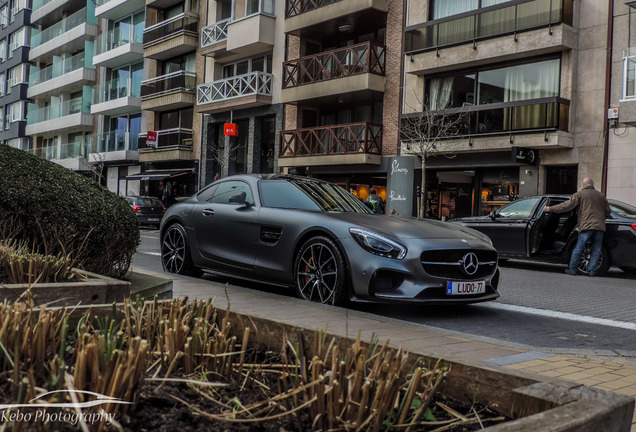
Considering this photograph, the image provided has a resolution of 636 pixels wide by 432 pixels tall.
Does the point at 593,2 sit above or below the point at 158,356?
above

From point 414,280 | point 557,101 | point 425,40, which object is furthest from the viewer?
point 425,40

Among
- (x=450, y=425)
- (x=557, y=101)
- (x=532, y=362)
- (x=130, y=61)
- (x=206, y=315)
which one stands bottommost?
(x=532, y=362)

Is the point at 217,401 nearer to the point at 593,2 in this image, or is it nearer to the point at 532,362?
the point at 532,362

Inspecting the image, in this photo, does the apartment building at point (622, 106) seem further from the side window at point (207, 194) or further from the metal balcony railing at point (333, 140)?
the side window at point (207, 194)

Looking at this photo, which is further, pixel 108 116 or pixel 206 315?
pixel 108 116

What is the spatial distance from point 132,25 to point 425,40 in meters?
24.0

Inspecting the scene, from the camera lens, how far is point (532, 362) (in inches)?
169

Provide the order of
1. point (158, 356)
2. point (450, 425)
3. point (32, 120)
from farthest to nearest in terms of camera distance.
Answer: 1. point (32, 120)
2. point (158, 356)
3. point (450, 425)

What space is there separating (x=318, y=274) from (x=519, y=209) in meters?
8.07

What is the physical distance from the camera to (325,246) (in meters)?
6.73

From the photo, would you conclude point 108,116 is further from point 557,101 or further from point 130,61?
point 557,101

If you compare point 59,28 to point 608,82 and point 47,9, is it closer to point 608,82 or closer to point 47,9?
point 47,9

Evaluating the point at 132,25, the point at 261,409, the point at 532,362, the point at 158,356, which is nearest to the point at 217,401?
the point at 261,409

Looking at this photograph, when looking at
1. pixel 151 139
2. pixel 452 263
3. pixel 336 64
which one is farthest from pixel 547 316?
pixel 151 139
